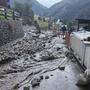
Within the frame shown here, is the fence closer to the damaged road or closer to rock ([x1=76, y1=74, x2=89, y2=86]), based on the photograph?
the damaged road

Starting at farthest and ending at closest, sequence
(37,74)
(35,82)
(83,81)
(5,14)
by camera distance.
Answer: (5,14)
(37,74)
(35,82)
(83,81)

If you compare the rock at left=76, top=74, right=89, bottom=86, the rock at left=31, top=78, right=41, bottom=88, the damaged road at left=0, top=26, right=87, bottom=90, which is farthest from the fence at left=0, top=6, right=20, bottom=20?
the rock at left=76, top=74, right=89, bottom=86

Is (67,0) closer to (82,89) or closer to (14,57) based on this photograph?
(14,57)

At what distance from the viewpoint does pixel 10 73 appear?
1326 cm

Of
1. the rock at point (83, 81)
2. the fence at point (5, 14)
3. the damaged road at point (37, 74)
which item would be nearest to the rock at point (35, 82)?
the damaged road at point (37, 74)

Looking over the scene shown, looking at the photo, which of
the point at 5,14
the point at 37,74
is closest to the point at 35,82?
the point at 37,74

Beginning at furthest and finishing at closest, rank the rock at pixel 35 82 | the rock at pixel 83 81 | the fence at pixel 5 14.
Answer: the fence at pixel 5 14, the rock at pixel 35 82, the rock at pixel 83 81

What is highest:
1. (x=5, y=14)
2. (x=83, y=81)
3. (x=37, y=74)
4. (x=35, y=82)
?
(x=5, y=14)

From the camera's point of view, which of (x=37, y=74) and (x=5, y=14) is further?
(x=5, y=14)

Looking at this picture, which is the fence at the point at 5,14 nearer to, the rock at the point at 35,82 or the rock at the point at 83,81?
the rock at the point at 35,82

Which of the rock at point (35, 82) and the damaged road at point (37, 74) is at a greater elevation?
the rock at point (35, 82)

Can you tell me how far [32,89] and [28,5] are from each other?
53258mm

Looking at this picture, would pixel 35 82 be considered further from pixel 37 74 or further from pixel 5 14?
pixel 5 14

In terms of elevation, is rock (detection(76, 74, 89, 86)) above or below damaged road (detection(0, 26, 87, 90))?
above
